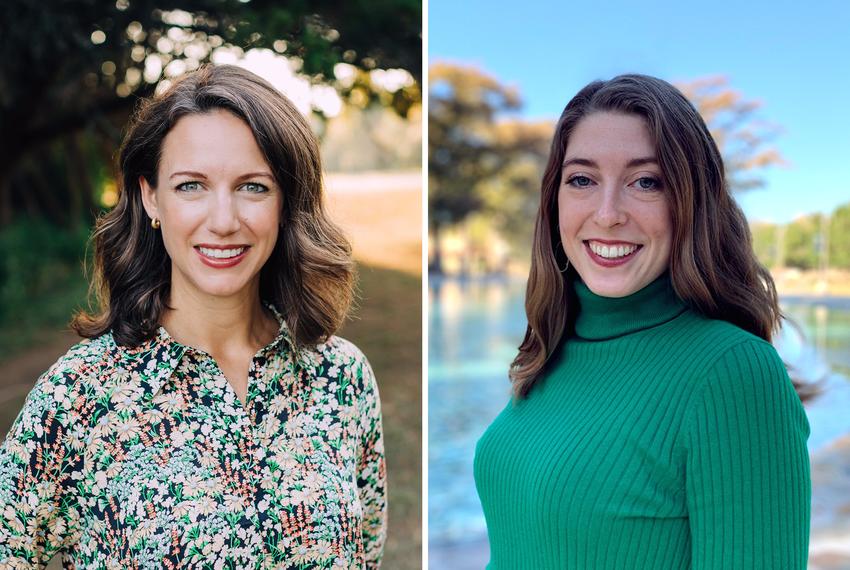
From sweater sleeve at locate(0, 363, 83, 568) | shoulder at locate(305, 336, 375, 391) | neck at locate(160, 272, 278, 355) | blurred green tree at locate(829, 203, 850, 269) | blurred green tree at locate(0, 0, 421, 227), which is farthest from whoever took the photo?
blurred green tree at locate(829, 203, 850, 269)

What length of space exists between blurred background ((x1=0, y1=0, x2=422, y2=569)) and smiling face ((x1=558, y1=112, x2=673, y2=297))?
0.54 meters

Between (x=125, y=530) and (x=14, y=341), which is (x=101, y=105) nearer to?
(x=14, y=341)

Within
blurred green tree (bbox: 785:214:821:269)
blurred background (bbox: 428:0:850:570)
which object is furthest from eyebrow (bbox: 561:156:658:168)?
blurred green tree (bbox: 785:214:821:269)

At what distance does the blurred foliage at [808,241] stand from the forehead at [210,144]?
5.95 metres

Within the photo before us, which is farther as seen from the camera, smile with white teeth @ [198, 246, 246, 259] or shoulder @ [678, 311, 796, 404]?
smile with white teeth @ [198, 246, 246, 259]

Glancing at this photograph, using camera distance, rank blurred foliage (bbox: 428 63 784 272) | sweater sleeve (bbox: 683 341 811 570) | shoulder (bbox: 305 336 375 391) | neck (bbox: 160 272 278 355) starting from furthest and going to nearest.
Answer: blurred foliage (bbox: 428 63 784 272) → shoulder (bbox: 305 336 375 391) → neck (bbox: 160 272 278 355) → sweater sleeve (bbox: 683 341 811 570)

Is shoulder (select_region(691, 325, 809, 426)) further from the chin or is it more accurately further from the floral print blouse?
the floral print blouse

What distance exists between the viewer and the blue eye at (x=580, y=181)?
1.58 metres

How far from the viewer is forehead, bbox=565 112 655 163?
1482 millimetres

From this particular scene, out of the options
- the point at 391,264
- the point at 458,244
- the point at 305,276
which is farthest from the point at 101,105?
the point at 458,244

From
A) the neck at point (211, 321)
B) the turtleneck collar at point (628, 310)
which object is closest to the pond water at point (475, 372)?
the turtleneck collar at point (628, 310)

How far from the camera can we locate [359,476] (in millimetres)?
1869

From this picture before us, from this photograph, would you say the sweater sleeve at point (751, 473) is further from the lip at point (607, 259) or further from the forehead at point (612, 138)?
the forehead at point (612, 138)

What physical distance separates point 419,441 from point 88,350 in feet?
14.4
